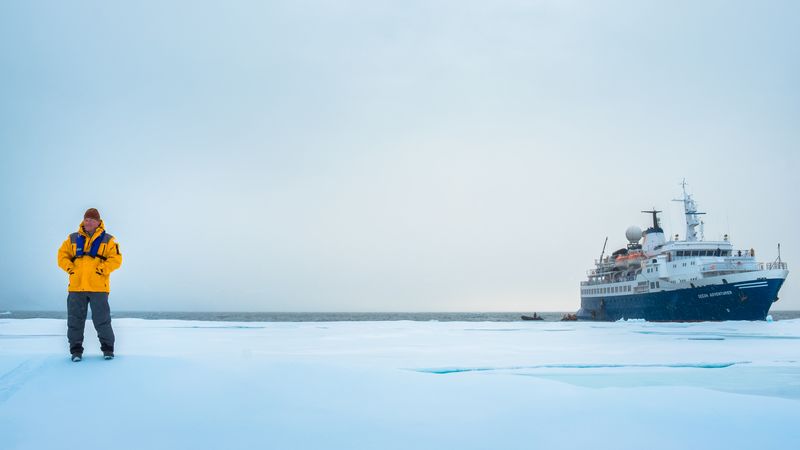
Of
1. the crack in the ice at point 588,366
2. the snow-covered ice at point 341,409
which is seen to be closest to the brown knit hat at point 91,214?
the snow-covered ice at point 341,409

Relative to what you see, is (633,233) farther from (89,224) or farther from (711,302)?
(89,224)

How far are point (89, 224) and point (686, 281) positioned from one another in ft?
151

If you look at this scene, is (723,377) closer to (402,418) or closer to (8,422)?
(402,418)

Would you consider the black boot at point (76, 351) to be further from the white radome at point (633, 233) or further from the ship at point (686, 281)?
the white radome at point (633, 233)

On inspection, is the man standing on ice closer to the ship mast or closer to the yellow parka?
the yellow parka

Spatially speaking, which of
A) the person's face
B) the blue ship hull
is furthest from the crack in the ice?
the blue ship hull

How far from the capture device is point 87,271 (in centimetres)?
549

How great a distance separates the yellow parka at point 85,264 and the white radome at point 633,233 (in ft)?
205

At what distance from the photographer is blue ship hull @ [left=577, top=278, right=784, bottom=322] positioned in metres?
37.6

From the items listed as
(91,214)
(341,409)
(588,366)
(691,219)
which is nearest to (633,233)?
(691,219)

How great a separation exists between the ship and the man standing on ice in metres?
43.5

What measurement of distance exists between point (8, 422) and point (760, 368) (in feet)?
28.3

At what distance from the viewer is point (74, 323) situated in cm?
542

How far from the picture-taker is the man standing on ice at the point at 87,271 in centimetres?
545
